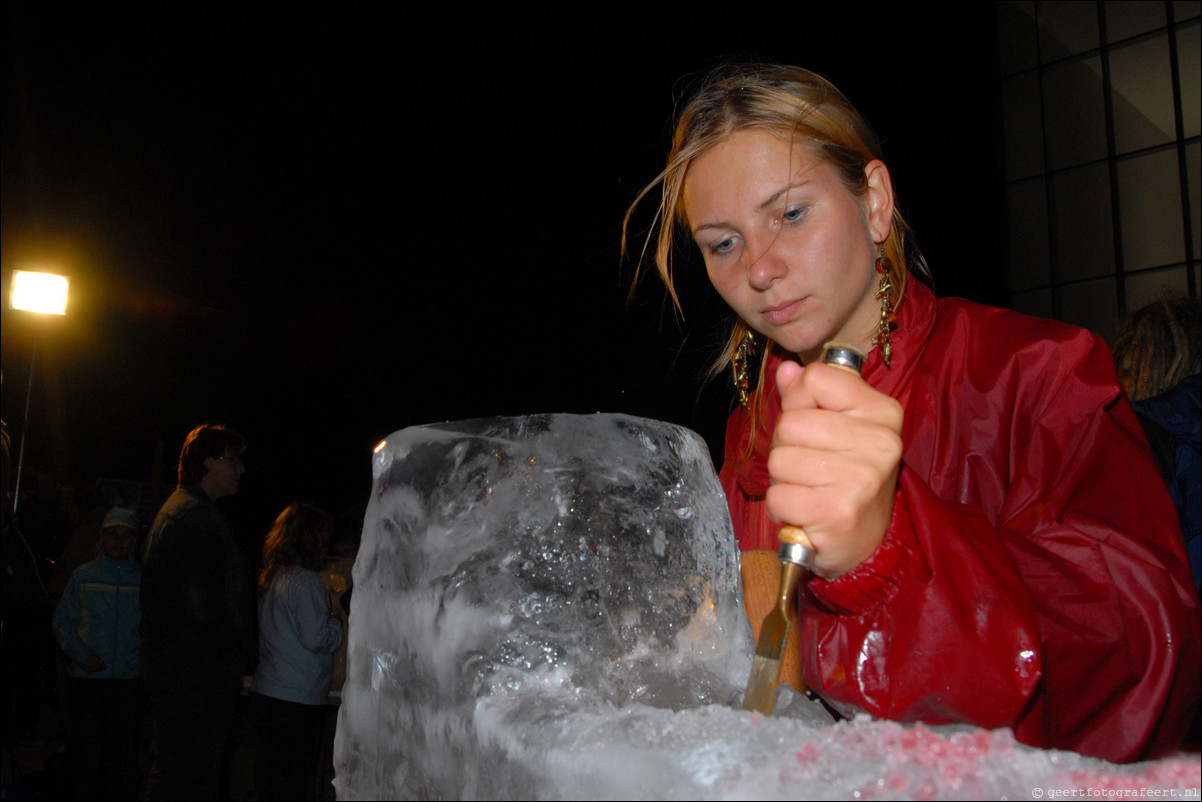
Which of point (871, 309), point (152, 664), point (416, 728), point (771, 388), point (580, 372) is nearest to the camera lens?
point (416, 728)

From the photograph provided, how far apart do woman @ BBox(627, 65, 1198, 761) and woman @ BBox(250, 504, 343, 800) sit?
304cm

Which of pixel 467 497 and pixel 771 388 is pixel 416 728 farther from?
pixel 771 388

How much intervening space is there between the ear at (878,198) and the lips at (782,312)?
184 millimetres

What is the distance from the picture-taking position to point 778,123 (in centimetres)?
102

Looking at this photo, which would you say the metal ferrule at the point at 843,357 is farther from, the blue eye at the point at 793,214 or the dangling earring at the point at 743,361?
the dangling earring at the point at 743,361

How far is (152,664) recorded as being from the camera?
345cm

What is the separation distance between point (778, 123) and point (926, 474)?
46cm

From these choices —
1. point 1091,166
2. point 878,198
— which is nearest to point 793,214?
point 878,198

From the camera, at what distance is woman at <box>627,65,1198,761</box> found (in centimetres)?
62

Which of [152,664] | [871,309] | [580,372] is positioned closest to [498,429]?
[871,309]

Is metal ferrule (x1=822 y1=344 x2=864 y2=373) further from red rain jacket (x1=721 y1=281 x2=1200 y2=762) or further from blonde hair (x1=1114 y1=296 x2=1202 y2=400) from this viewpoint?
blonde hair (x1=1114 y1=296 x2=1202 y2=400)

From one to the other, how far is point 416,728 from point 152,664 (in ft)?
11.2

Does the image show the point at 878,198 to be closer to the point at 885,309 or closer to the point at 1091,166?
the point at 885,309

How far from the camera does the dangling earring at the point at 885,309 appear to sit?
1.06 metres
